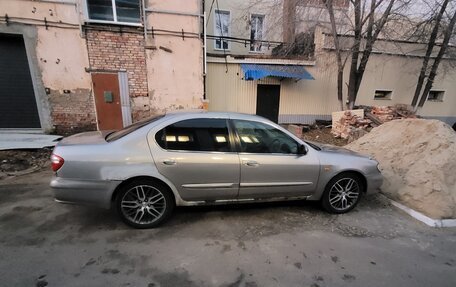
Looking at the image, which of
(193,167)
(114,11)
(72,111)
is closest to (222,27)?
(114,11)

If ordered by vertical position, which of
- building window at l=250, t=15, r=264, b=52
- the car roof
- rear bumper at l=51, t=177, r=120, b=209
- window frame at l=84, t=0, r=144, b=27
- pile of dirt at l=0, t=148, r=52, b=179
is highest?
building window at l=250, t=15, r=264, b=52

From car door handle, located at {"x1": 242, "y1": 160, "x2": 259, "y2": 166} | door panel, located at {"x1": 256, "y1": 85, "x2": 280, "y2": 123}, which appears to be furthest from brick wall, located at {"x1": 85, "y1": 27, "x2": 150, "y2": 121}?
car door handle, located at {"x1": 242, "y1": 160, "x2": 259, "y2": 166}

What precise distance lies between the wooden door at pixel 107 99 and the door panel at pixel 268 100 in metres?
6.06

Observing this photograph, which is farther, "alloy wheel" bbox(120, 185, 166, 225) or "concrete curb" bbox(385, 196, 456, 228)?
"concrete curb" bbox(385, 196, 456, 228)

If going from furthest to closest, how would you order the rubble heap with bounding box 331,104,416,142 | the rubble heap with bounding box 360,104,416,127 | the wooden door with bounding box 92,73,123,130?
the rubble heap with bounding box 360,104,416,127 < the rubble heap with bounding box 331,104,416,142 < the wooden door with bounding box 92,73,123,130

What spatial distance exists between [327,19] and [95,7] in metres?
8.63

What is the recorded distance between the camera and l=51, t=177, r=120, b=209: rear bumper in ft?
9.29

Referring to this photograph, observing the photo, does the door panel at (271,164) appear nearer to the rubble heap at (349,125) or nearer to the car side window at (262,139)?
the car side window at (262,139)

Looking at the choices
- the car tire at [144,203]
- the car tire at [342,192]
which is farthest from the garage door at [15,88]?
the car tire at [342,192]

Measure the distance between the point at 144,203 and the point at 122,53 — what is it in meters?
6.78

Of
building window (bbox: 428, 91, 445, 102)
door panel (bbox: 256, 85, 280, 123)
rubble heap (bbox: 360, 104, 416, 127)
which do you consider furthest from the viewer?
building window (bbox: 428, 91, 445, 102)

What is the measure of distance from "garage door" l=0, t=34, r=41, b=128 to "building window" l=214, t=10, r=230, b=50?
31.2 ft

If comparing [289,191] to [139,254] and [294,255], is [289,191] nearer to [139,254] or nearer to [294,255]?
[294,255]

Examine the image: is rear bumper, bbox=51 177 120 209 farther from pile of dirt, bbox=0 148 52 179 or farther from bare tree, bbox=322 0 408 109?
bare tree, bbox=322 0 408 109
